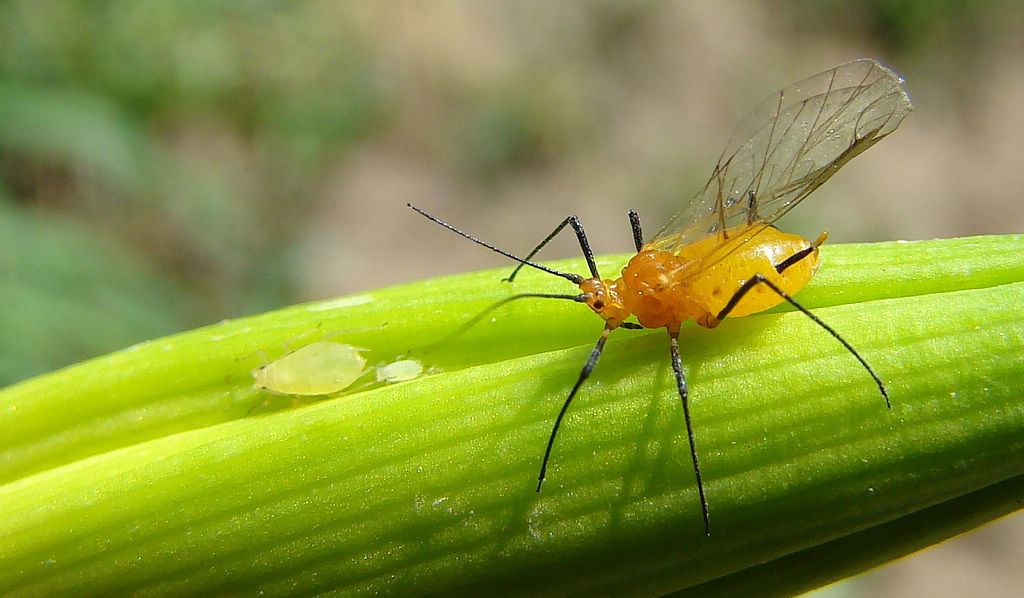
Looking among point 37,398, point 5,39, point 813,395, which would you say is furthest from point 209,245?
point 813,395

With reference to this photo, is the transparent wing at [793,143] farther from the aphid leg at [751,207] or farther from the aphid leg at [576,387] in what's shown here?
the aphid leg at [576,387]

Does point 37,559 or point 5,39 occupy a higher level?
point 5,39

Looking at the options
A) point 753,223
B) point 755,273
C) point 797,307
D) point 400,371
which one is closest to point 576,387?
point 400,371

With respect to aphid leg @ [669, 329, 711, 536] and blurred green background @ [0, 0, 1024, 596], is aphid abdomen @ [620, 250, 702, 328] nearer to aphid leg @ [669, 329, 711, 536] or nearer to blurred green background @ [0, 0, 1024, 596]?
aphid leg @ [669, 329, 711, 536]

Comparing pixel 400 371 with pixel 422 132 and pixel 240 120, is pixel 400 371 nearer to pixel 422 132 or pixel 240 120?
pixel 240 120

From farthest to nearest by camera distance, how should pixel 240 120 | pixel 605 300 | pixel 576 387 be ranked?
pixel 240 120
pixel 605 300
pixel 576 387

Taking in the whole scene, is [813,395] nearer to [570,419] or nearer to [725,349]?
[725,349]
